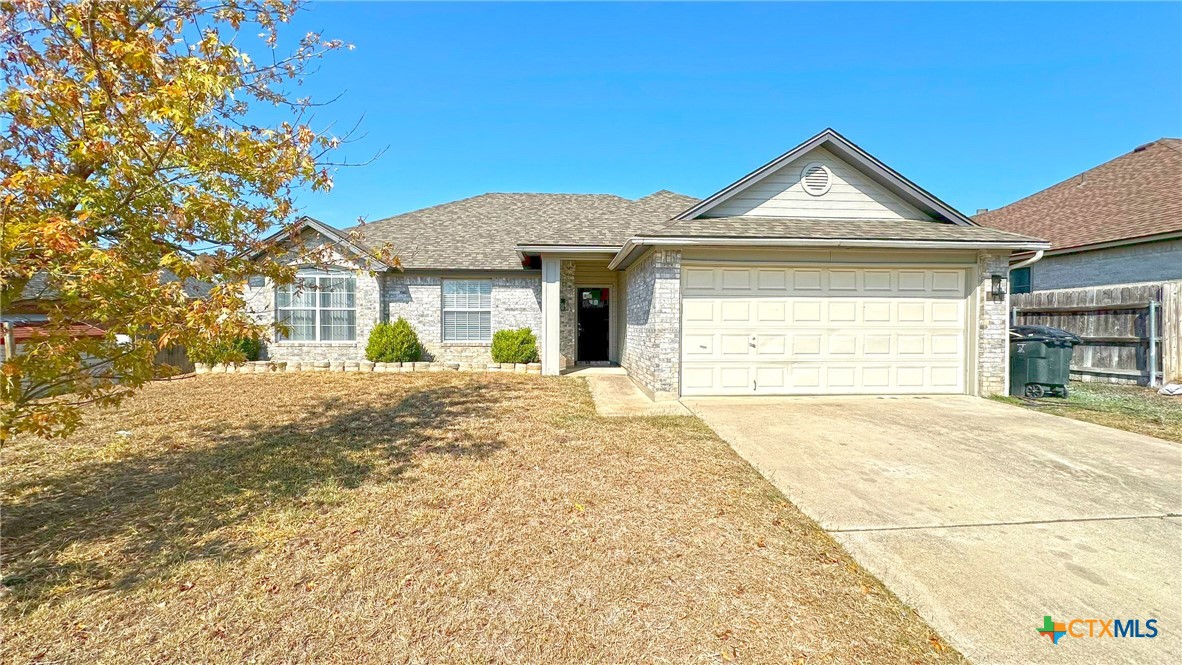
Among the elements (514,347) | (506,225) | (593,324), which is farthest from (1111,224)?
(506,225)

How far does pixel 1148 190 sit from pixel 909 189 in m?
9.88

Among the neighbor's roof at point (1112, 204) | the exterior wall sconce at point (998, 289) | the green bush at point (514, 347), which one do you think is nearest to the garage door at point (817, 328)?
the exterior wall sconce at point (998, 289)

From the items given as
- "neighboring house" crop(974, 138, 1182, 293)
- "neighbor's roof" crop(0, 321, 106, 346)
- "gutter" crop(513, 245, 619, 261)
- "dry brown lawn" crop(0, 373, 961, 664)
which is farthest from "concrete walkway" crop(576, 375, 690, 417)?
"neighboring house" crop(974, 138, 1182, 293)

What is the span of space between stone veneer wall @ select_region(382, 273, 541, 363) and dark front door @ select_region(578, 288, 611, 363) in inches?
61.9

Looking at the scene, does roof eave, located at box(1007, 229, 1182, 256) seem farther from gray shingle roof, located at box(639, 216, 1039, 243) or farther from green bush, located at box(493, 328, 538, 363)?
green bush, located at box(493, 328, 538, 363)

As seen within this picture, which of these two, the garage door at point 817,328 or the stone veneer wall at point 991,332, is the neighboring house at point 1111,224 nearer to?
the stone veneer wall at point 991,332

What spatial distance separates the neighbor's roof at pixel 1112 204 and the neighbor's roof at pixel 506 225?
10595mm

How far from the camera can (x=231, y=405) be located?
8.12 metres

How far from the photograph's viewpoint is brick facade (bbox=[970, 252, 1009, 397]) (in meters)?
8.49

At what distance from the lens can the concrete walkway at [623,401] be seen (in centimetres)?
744

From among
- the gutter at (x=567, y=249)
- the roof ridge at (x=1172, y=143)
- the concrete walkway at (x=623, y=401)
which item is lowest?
Result: the concrete walkway at (x=623, y=401)

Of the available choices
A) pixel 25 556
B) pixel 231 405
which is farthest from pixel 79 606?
pixel 231 405

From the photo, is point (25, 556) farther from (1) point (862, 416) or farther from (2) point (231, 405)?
(1) point (862, 416)

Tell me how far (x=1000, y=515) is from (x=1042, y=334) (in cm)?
733
